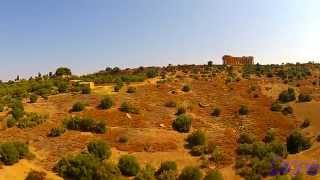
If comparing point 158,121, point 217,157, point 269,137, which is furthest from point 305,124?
point 217,157

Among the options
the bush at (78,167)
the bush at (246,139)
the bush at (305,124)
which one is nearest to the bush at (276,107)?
the bush at (305,124)

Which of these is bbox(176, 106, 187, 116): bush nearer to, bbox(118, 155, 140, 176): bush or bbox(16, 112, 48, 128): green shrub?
bbox(16, 112, 48, 128): green shrub

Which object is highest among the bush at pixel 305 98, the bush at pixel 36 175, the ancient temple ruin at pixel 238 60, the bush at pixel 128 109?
the ancient temple ruin at pixel 238 60

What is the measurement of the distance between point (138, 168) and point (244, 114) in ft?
72.2

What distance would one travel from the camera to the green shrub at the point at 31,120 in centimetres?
4238

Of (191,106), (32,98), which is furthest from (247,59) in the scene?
(32,98)

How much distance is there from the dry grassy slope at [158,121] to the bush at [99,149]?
2.63ft

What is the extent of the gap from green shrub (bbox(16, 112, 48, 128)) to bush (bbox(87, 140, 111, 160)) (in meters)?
8.30

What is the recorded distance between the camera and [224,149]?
4022 centimetres

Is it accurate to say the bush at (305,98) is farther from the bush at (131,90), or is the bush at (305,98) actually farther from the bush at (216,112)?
the bush at (131,90)

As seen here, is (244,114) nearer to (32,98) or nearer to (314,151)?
(314,151)

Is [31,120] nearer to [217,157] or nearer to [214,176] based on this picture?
[217,157]

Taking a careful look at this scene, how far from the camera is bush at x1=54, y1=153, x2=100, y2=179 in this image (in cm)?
3212

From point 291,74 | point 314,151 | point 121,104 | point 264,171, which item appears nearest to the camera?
point 264,171
